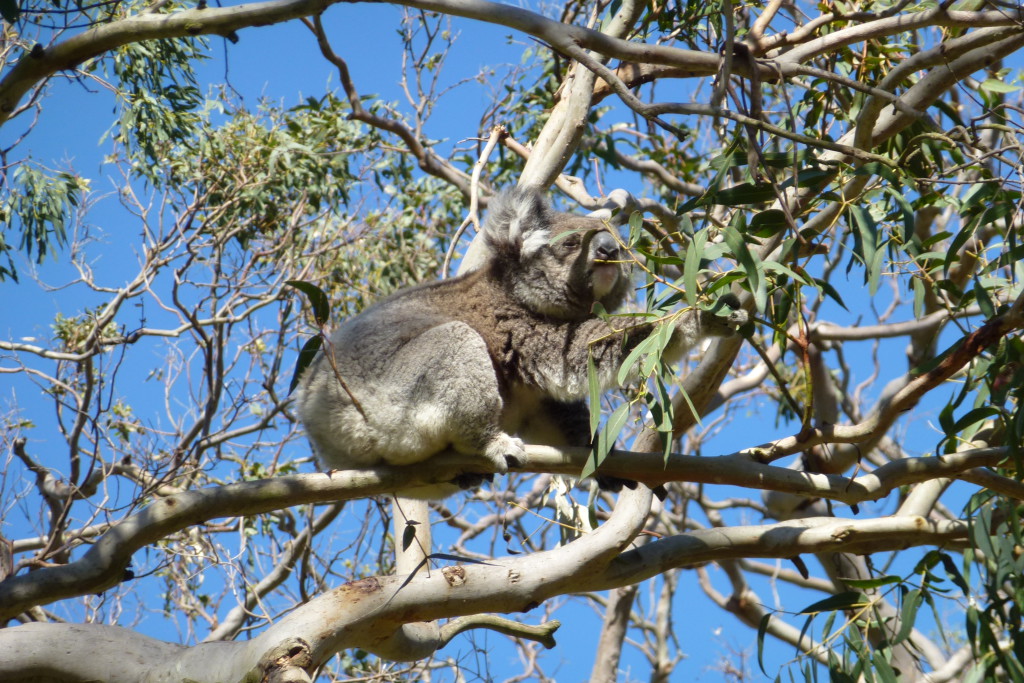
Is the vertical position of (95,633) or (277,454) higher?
(277,454)

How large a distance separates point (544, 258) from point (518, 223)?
0.58 feet

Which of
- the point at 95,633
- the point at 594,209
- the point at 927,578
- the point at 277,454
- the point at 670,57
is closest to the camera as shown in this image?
the point at 95,633

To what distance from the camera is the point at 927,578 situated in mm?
3279

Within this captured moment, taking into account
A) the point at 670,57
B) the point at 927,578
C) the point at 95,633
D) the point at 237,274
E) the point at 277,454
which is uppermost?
the point at 237,274

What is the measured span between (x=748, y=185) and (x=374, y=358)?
140 cm

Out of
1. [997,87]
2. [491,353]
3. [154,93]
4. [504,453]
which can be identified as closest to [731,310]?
[504,453]

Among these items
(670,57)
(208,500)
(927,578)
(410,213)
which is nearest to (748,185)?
(670,57)

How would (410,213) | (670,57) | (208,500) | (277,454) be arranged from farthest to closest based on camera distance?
(410,213) → (277,454) → (670,57) → (208,500)

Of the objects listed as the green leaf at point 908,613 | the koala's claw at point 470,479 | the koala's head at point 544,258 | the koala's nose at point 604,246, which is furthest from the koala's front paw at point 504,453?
the green leaf at point 908,613

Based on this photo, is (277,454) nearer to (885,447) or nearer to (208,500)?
(208,500)

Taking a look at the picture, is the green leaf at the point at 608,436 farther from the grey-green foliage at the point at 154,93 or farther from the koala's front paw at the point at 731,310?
the grey-green foliage at the point at 154,93

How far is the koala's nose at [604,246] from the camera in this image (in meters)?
3.60

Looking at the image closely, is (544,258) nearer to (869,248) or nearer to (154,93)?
(869,248)

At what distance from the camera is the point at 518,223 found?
376cm
